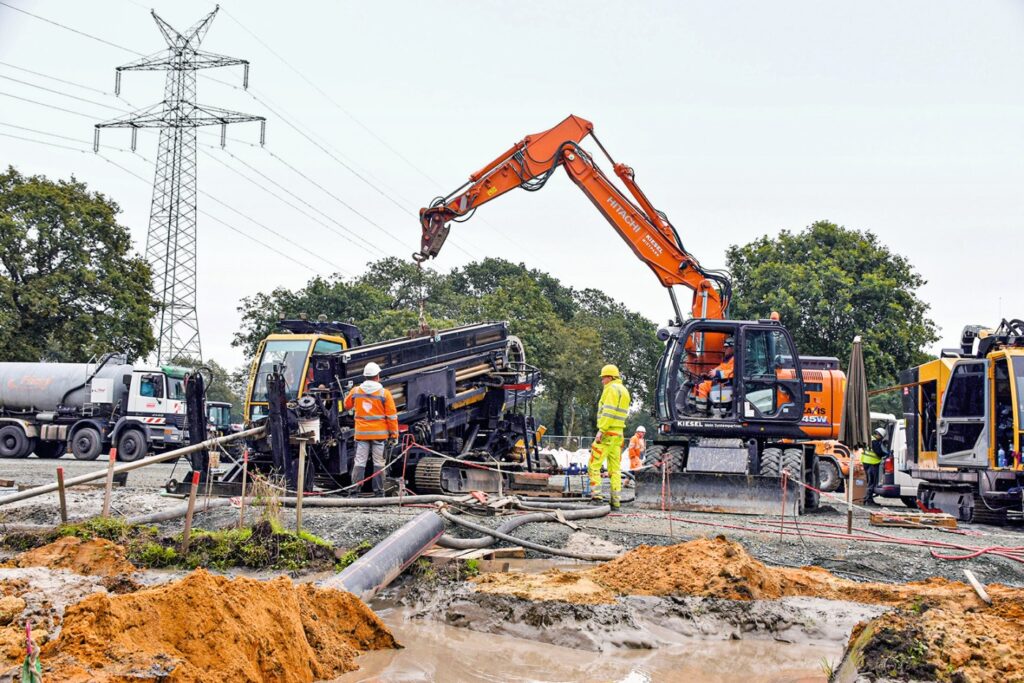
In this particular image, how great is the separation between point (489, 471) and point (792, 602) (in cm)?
808

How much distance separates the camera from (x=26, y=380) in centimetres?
2677

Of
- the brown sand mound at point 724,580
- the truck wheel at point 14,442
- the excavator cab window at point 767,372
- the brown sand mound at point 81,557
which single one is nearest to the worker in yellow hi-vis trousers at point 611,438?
the excavator cab window at point 767,372

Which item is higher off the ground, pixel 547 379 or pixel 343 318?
pixel 343 318

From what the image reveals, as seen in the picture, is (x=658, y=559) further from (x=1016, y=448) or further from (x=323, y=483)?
(x=1016, y=448)

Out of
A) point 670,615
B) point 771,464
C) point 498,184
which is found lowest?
point 670,615

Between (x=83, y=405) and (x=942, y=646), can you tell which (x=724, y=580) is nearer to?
(x=942, y=646)

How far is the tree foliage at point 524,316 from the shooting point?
40.2 metres

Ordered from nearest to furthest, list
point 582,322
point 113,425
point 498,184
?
1. point 498,184
2. point 113,425
3. point 582,322

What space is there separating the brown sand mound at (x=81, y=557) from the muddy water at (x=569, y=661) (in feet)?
8.34

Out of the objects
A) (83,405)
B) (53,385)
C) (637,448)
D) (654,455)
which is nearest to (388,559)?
(654,455)

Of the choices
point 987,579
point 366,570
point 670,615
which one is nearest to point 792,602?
point 670,615

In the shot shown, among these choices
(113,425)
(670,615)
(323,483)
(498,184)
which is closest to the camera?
(670,615)

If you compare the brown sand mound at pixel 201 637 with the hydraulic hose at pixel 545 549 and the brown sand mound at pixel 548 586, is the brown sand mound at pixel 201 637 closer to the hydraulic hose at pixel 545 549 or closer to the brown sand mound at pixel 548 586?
the brown sand mound at pixel 548 586

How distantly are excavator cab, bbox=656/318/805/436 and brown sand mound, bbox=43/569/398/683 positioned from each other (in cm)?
920
